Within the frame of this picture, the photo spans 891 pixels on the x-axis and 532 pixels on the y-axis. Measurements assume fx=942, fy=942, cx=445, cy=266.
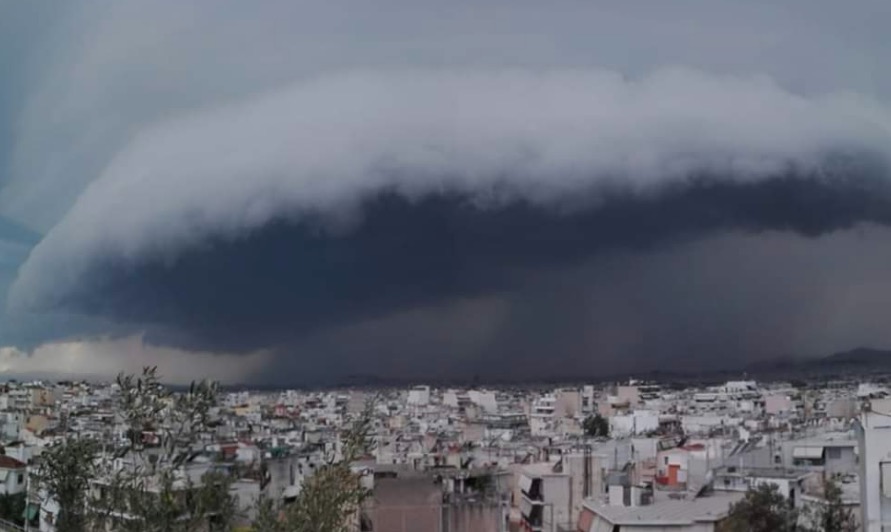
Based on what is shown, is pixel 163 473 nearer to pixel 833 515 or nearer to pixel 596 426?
pixel 833 515

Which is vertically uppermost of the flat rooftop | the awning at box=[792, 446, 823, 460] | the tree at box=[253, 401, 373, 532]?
the awning at box=[792, 446, 823, 460]

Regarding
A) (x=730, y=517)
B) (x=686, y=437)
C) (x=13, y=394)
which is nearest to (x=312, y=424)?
(x=686, y=437)

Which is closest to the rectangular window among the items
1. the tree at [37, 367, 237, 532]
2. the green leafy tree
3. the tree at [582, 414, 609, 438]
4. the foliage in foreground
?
the tree at [582, 414, 609, 438]

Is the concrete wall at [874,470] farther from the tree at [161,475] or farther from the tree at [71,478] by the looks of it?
the tree at [71,478]

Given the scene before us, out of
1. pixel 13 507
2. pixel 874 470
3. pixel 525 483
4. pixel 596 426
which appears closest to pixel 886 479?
pixel 874 470

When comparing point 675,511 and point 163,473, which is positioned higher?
point 163,473

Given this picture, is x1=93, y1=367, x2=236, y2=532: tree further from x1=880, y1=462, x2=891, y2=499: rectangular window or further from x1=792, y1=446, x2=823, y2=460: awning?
x1=792, y1=446, x2=823, y2=460: awning

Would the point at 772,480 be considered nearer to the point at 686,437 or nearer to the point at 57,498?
the point at 686,437
